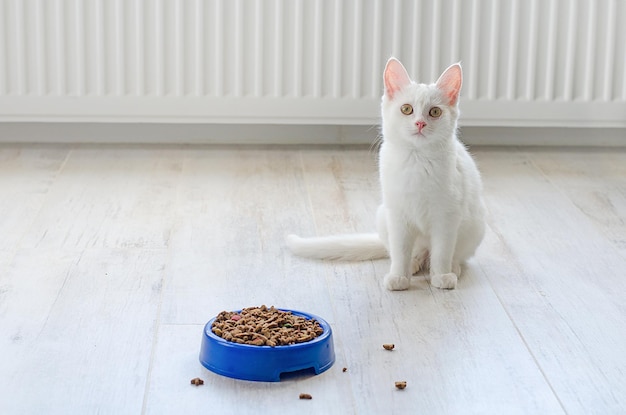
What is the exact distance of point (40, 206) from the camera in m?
2.55

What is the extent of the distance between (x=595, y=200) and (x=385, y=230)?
2.87 ft

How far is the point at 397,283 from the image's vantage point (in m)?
1.98

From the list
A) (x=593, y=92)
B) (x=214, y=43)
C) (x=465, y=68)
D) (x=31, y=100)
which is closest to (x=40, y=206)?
(x=31, y=100)

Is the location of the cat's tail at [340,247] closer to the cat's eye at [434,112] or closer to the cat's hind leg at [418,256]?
the cat's hind leg at [418,256]

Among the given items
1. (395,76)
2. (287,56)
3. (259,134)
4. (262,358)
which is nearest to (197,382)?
(262,358)

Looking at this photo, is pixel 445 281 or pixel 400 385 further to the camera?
pixel 445 281

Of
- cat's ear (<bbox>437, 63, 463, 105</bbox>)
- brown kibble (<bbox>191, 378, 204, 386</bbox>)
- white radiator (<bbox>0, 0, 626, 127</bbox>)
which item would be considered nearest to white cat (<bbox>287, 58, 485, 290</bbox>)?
cat's ear (<bbox>437, 63, 463, 105</bbox>)

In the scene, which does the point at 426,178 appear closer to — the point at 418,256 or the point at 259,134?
the point at 418,256

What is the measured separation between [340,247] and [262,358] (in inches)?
26.7

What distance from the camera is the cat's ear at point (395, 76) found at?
1947 mm

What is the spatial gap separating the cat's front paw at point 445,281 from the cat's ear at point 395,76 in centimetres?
40

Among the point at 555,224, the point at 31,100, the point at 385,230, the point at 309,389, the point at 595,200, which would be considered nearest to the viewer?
the point at 309,389

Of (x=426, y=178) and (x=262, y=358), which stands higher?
(x=426, y=178)

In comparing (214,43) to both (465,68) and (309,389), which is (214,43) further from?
(309,389)
